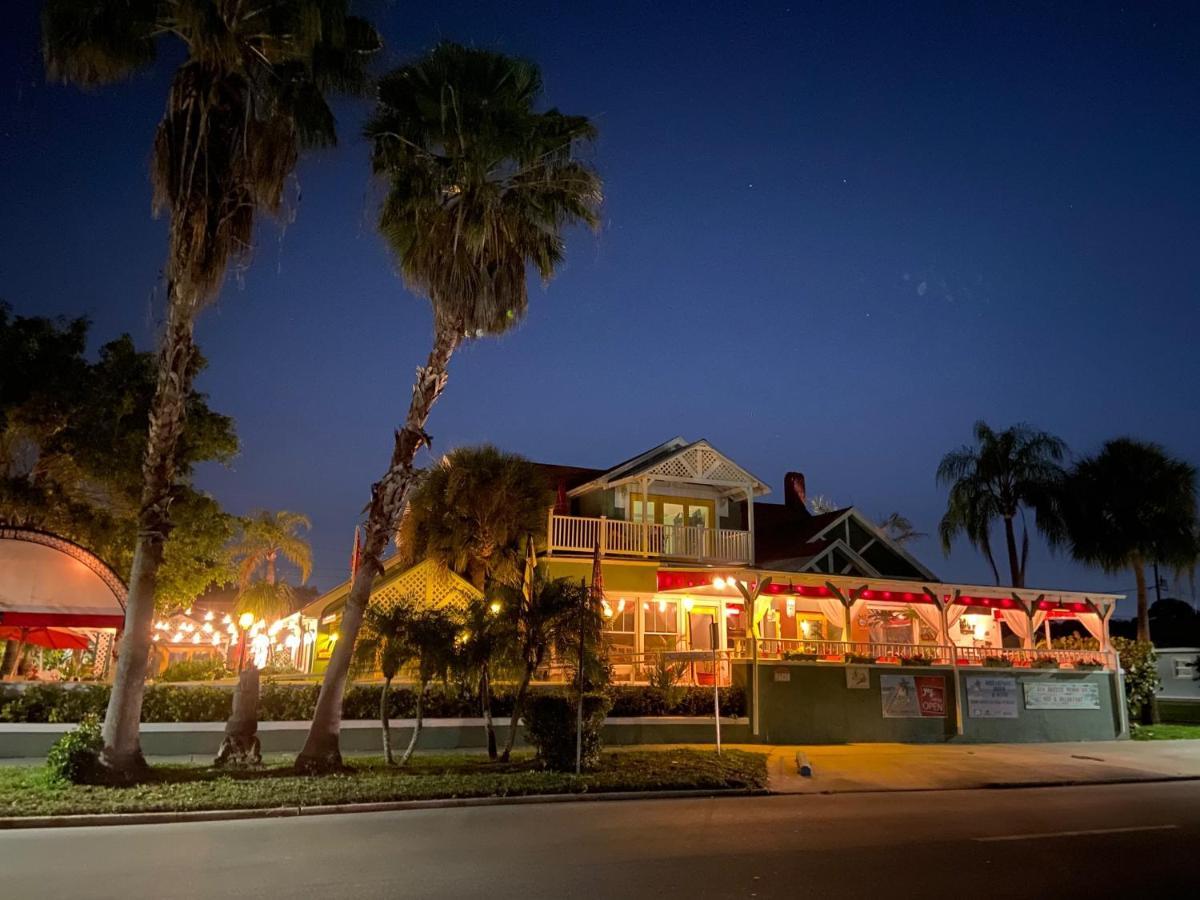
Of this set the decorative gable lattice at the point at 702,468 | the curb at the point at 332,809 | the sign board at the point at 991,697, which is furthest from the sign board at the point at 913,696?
the curb at the point at 332,809

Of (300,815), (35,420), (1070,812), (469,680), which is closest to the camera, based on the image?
(300,815)

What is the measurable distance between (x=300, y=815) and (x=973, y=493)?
3107cm

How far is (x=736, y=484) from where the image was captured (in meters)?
28.3

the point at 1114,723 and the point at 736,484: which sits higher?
the point at 736,484

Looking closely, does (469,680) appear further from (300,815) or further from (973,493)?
(973,493)

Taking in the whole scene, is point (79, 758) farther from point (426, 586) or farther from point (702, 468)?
point (702, 468)

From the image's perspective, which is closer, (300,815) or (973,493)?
(300,815)

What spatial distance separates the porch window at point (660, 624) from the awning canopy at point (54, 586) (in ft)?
45.2

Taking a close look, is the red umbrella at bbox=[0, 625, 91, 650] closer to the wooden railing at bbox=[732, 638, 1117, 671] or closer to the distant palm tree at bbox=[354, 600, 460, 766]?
the distant palm tree at bbox=[354, 600, 460, 766]

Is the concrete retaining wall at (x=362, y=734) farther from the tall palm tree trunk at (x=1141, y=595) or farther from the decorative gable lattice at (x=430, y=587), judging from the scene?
the tall palm tree trunk at (x=1141, y=595)

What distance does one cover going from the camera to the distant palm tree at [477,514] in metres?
24.2

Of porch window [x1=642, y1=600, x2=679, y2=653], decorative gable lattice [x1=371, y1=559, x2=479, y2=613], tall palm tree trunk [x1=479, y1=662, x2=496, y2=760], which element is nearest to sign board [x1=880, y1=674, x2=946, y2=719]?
porch window [x1=642, y1=600, x2=679, y2=653]

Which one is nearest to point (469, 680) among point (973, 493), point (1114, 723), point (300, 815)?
point (300, 815)

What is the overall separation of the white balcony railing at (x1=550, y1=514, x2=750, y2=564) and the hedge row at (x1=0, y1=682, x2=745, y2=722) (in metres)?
5.75
